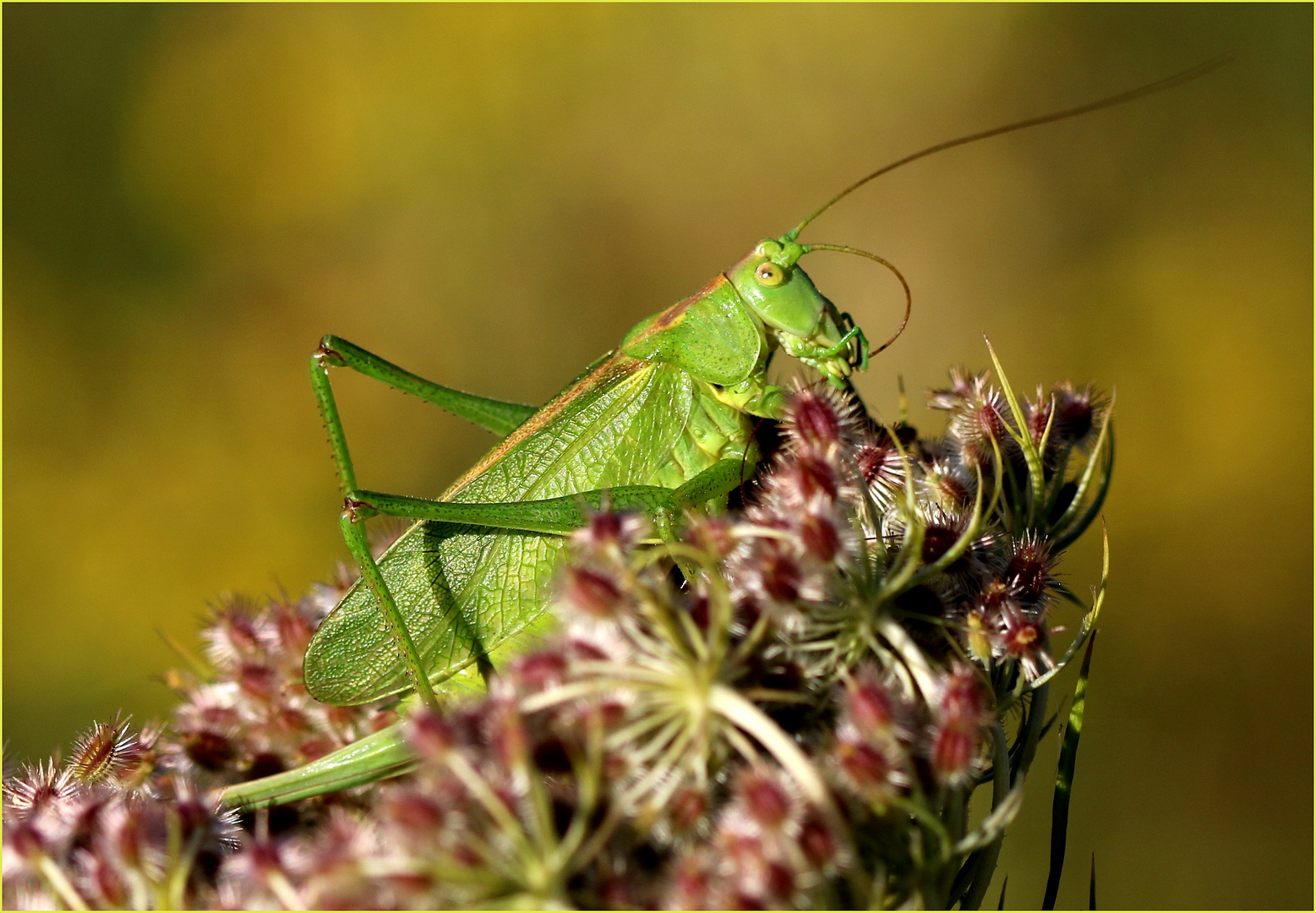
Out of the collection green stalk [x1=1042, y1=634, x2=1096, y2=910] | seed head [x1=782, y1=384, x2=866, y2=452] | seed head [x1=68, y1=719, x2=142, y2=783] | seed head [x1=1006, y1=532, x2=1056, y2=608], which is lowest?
green stalk [x1=1042, y1=634, x2=1096, y2=910]

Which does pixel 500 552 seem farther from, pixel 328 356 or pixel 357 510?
pixel 328 356

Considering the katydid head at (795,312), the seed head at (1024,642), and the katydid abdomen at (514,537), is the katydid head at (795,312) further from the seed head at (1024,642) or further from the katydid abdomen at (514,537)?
the seed head at (1024,642)

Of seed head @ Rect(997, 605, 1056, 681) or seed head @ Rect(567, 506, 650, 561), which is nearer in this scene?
seed head @ Rect(567, 506, 650, 561)

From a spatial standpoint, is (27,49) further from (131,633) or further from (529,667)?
(529,667)

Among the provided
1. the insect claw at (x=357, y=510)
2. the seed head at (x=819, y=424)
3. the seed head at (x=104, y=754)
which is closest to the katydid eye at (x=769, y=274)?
the seed head at (x=819, y=424)

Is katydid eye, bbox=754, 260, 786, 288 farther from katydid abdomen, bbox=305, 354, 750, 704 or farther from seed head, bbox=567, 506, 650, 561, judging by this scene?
seed head, bbox=567, 506, 650, 561

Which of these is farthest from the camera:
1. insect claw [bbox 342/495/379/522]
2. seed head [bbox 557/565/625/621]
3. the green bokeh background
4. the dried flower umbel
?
the green bokeh background

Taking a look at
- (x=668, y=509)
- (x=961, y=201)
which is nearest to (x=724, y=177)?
(x=961, y=201)

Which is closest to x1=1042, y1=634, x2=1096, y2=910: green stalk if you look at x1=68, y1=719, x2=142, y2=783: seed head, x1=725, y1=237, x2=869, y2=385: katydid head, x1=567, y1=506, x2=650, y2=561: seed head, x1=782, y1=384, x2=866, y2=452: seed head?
x1=782, y1=384, x2=866, y2=452: seed head

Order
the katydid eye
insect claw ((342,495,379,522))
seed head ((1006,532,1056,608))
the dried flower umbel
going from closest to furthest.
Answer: the dried flower umbel < seed head ((1006,532,1056,608)) < insect claw ((342,495,379,522)) < the katydid eye
